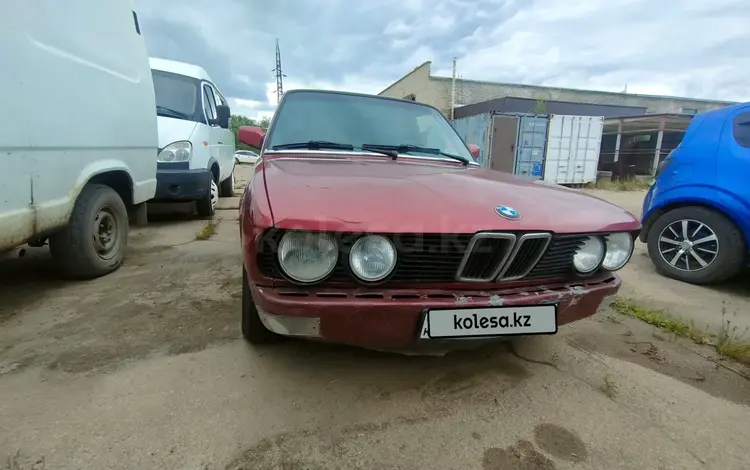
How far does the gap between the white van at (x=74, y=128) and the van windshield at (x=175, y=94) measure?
1625mm

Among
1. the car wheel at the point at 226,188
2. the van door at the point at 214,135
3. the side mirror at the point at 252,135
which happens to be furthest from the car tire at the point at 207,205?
the car wheel at the point at 226,188

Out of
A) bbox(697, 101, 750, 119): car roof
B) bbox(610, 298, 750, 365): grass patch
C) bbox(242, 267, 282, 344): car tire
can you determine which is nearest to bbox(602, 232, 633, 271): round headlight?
bbox(610, 298, 750, 365): grass patch

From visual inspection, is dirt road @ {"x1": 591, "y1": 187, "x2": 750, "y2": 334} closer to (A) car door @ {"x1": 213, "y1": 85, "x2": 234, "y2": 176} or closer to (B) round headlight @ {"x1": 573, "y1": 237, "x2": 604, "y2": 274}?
(B) round headlight @ {"x1": 573, "y1": 237, "x2": 604, "y2": 274}

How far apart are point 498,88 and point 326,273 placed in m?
27.2

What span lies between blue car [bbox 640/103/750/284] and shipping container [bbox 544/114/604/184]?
10.00 m

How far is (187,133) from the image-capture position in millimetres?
5008

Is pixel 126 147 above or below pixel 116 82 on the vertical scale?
below

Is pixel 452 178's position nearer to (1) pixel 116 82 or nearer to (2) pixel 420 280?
(2) pixel 420 280

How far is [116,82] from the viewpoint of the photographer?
3.14m

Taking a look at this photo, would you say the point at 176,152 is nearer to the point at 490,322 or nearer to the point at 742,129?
the point at 490,322

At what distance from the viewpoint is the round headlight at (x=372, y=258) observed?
1.46 metres

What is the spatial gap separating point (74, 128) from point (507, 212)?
276cm

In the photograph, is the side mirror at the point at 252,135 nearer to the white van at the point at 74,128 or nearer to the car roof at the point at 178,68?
the white van at the point at 74,128

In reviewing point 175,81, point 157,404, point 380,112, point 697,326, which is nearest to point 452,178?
point 380,112
